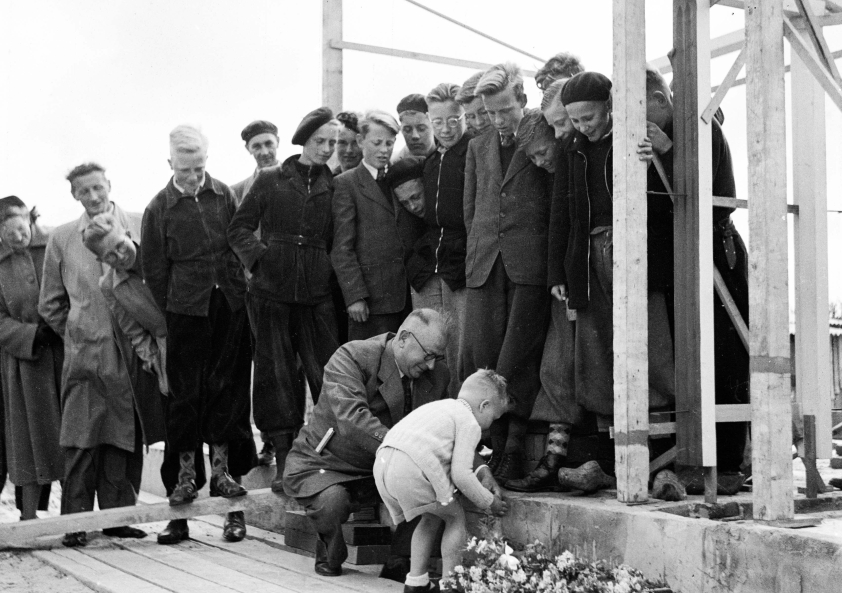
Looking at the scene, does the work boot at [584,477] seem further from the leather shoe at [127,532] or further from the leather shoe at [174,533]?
the leather shoe at [127,532]

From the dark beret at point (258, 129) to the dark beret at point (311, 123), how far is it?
1120mm

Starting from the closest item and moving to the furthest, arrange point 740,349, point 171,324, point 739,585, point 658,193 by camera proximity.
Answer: point 739,585 → point 658,193 → point 740,349 → point 171,324

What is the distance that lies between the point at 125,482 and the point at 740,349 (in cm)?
396

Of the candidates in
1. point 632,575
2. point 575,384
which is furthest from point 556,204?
point 632,575

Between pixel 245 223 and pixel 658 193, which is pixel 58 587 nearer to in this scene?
pixel 245 223

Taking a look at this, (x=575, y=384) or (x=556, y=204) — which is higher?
(x=556, y=204)

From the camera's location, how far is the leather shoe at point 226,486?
6.48 m

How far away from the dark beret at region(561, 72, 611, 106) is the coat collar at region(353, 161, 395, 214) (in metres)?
1.64

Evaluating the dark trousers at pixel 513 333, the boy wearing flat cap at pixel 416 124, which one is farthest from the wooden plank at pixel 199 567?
the boy wearing flat cap at pixel 416 124

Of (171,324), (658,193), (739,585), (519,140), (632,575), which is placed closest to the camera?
(739,585)

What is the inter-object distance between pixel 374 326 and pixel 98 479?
211 cm

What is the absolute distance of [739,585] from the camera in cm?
401

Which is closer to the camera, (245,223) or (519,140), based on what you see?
(519,140)

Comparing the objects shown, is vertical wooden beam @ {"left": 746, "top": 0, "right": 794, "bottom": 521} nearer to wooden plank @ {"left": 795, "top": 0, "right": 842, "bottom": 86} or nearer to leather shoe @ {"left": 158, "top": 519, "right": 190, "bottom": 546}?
Result: wooden plank @ {"left": 795, "top": 0, "right": 842, "bottom": 86}
